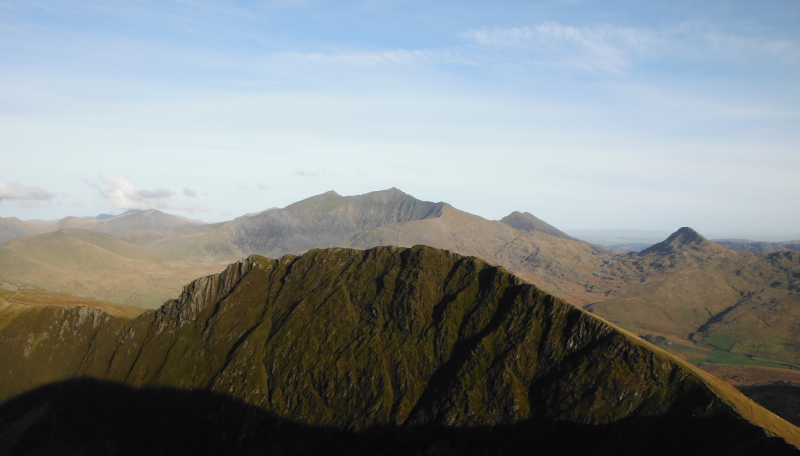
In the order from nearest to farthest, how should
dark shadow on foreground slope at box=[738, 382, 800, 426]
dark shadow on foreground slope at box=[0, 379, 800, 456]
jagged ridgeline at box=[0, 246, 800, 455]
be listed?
dark shadow on foreground slope at box=[0, 379, 800, 456]
jagged ridgeline at box=[0, 246, 800, 455]
dark shadow on foreground slope at box=[738, 382, 800, 426]

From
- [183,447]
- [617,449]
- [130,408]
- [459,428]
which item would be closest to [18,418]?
[130,408]

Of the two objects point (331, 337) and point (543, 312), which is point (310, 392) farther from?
point (543, 312)

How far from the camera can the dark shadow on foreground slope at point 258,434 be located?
11294cm

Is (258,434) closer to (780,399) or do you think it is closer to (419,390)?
(419,390)

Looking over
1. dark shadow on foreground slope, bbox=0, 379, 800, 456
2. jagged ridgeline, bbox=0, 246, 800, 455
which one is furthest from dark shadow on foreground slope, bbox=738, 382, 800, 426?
dark shadow on foreground slope, bbox=0, 379, 800, 456

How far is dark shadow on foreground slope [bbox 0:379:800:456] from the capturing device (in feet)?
371

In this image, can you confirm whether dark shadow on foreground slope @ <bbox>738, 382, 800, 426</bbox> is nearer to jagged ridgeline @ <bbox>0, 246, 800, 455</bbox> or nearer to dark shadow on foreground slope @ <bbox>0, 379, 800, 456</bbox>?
jagged ridgeline @ <bbox>0, 246, 800, 455</bbox>

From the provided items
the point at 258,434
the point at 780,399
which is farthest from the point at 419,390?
the point at 780,399

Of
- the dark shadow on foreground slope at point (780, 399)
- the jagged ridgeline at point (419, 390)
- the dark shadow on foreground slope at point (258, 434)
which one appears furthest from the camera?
the dark shadow on foreground slope at point (780, 399)

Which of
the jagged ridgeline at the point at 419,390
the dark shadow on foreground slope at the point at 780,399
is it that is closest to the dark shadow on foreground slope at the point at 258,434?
the jagged ridgeline at the point at 419,390

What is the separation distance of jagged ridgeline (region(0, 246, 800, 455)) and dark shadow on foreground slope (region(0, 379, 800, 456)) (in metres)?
0.45

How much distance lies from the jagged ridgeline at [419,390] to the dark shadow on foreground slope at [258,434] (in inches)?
17.6

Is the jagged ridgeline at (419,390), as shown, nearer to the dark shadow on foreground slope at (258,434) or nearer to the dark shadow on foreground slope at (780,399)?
the dark shadow on foreground slope at (258,434)

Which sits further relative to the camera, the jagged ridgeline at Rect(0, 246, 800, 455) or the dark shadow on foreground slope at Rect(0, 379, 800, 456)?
the jagged ridgeline at Rect(0, 246, 800, 455)
